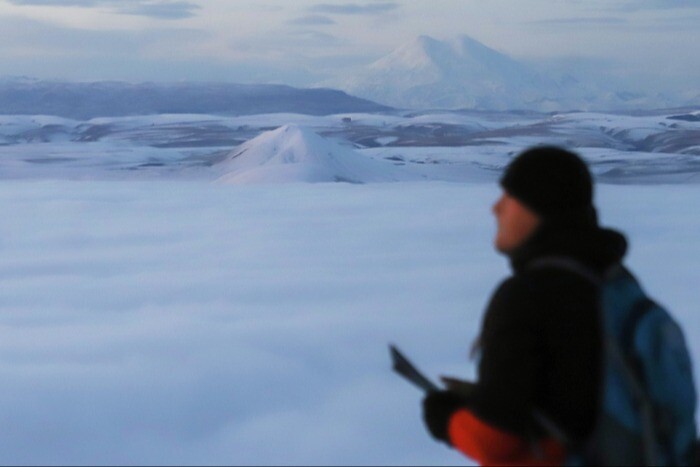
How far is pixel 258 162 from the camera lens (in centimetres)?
1083

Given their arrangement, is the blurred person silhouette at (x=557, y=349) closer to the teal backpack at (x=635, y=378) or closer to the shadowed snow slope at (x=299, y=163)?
the teal backpack at (x=635, y=378)

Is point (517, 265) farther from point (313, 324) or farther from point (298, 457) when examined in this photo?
point (313, 324)

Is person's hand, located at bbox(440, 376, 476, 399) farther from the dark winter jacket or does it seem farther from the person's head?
the person's head

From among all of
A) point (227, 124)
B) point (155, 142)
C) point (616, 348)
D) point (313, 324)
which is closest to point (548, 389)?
point (616, 348)

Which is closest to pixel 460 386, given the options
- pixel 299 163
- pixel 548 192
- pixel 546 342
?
pixel 546 342

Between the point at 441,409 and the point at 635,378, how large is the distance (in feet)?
0.87

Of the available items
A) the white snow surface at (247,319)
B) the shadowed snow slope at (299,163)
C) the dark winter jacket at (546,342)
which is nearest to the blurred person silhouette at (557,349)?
the dark winter jacket at (546,342)

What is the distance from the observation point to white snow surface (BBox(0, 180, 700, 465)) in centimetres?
230

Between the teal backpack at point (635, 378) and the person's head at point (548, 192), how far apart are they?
0.06 m

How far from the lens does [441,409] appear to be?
52.7 inches

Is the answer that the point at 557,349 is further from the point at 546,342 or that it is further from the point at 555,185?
the point at 555,185

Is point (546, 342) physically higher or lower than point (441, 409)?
higher

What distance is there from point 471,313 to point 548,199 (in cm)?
224

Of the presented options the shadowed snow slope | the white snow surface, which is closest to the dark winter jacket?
the white snow surface
